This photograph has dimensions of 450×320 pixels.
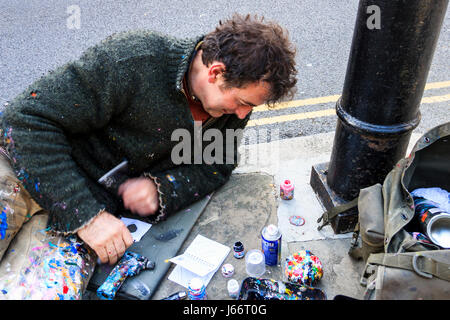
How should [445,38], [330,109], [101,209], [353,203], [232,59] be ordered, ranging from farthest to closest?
[445,38] → [330,109] → [353,203] → [101,209] → [232,59]

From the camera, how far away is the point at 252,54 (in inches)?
77.1

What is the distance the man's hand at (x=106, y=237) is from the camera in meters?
2.07

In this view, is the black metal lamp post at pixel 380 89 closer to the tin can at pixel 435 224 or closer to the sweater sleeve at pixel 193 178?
the tin can at pixel 435 224

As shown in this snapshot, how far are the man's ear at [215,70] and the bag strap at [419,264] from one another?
116 centimetres

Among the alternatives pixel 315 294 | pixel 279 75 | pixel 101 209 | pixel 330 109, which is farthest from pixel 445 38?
pixel 101 209

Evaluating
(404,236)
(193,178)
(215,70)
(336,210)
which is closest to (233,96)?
(215,70)

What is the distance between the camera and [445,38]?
476 cm

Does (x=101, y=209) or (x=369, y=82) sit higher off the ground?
(x=369, y=82)

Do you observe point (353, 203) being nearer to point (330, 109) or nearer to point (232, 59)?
point (232, 59)

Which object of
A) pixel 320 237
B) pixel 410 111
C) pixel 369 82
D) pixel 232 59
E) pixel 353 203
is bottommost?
pixel 320 237

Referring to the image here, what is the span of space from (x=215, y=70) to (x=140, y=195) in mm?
900

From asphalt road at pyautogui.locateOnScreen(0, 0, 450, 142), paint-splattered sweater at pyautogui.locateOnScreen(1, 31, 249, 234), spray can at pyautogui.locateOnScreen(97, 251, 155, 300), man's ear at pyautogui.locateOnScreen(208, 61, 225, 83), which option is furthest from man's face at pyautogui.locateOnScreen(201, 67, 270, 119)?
asphalt road at pyautogui.locateOnScreen(0, 0, 450, 142)

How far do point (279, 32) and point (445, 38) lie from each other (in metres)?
3.68
